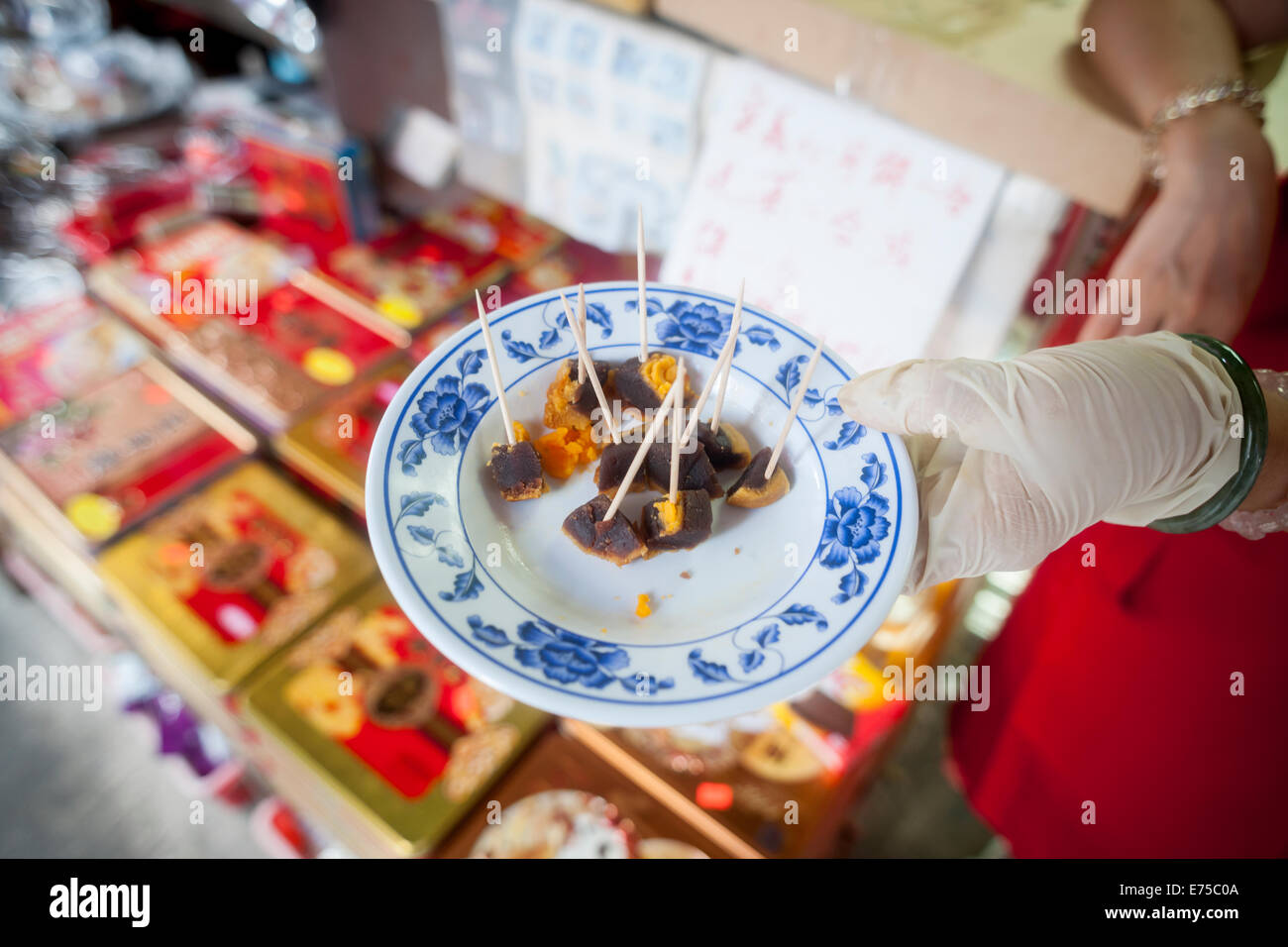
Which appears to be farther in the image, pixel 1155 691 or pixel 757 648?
pixel 1155 691

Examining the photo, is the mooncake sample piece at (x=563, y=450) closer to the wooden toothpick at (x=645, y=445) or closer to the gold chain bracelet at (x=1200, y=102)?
the wooden toothpick at (x=645, y=445)

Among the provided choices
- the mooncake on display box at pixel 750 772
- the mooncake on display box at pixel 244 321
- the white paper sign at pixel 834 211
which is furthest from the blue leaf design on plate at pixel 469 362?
the mooncake on display box at pixel 244 321

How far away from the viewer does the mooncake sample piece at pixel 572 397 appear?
1.55 metres

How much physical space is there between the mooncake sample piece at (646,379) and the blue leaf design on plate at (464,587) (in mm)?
527

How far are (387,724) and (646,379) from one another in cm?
148

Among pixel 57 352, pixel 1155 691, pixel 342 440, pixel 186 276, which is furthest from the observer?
pixel 186 276

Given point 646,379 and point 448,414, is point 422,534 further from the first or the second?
point 646,379

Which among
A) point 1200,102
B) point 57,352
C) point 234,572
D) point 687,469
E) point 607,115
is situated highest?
point 1200,102

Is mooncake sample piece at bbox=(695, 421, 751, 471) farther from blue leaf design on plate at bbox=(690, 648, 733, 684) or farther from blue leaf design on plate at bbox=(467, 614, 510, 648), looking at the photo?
blue leaf design on plate at bbox=(467, 614, 510, 648)

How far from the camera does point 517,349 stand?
5.12 ft

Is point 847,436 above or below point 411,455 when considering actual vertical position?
above

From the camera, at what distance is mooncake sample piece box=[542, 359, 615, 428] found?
5.07ft

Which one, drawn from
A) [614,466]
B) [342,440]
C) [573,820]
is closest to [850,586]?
[614,466]
